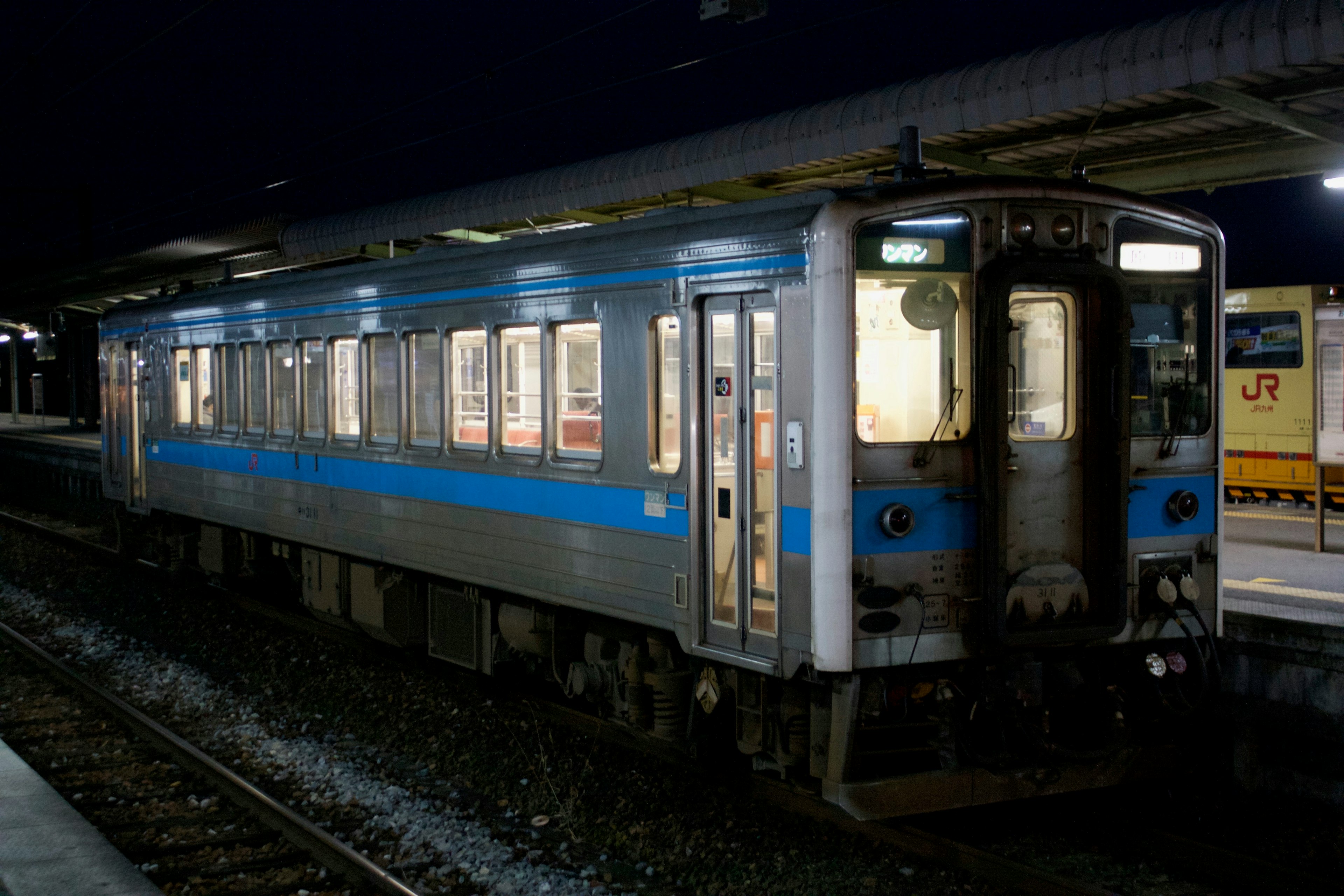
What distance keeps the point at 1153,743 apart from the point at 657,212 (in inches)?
152

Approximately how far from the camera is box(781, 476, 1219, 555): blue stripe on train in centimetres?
569

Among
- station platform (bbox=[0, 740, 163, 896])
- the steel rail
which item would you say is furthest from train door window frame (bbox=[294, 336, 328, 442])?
station platform (bbox=[0, 740, 163, 896])

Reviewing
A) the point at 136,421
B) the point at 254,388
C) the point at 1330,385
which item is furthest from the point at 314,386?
the point at 1330,385

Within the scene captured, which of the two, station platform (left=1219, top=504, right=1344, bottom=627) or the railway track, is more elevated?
station platform (left=1219, top=504, right=1344, bottom=627)

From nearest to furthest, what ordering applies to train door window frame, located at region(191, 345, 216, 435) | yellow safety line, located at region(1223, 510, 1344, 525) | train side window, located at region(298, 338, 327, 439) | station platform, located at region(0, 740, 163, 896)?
station platform, located at region(0, 740, 163, 896), train side window, located at region(298, 338, 327, 439), train door window frame, located at region(191, 345, 216, 435), yellow safety line, located at region(1223, 510, 1344, 525)

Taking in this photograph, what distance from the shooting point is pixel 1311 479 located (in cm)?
1609

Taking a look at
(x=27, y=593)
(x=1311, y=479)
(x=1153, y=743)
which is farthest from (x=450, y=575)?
(x=1311, y=479)

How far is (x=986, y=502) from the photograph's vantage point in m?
5.75

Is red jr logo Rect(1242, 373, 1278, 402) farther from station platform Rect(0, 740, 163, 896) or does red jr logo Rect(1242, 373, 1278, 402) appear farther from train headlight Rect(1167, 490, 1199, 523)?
station platform Rect(0, 740, 163, 896)

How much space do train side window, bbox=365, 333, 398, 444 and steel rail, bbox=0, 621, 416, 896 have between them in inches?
101

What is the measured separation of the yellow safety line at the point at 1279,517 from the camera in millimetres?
13750

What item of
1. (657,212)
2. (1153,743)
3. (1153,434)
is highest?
(657,212)

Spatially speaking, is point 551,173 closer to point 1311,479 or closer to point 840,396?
point 840,396

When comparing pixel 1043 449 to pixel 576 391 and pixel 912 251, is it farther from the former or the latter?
pixel 576 391
